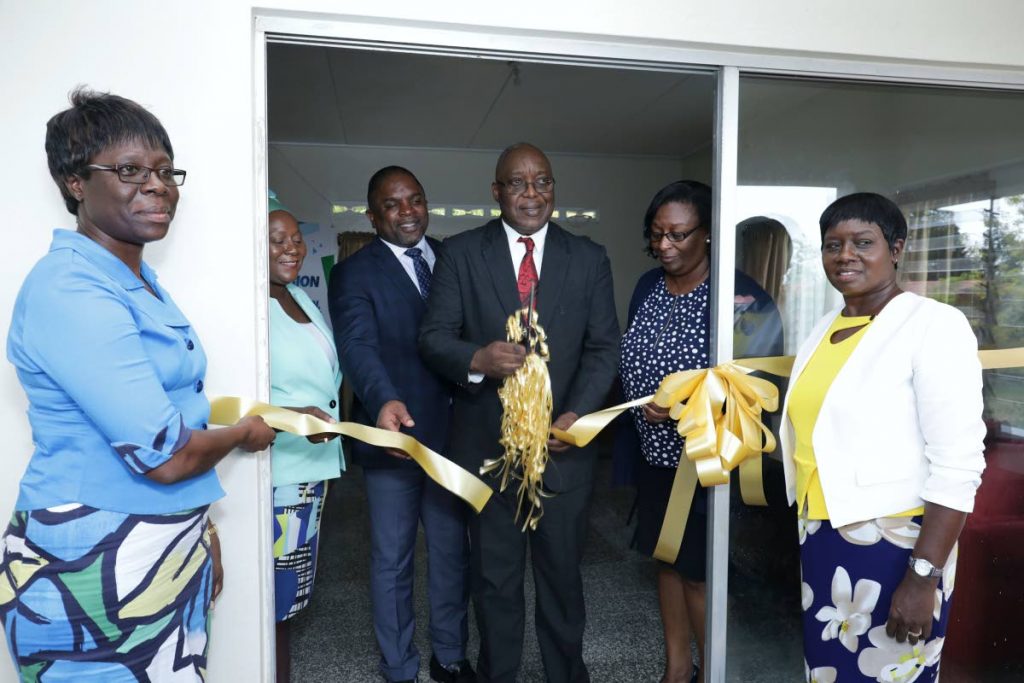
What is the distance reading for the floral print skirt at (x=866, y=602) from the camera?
A: 1707 millimetres

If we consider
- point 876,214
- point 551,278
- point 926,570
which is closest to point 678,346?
point 551,278

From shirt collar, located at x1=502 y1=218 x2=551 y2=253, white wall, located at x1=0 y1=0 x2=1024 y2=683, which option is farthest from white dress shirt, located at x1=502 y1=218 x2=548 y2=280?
white wall, located at x1=0 y1=0 x2=1024 y2=683

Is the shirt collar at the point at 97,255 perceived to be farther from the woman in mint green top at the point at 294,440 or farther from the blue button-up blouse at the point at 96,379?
the woman in mint green top at the point at 294,440

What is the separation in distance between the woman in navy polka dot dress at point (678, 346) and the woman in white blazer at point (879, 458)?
43 centimetres

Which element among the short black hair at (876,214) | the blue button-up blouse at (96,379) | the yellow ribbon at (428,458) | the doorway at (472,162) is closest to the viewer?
the blue button-up blouse at (96,379)

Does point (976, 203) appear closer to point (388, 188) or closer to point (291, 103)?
point (388, 188)

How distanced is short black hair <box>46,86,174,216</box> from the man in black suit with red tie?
1.04 m

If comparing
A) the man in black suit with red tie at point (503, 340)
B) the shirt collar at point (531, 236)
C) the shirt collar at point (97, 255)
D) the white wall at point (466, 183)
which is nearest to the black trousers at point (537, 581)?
the man in black suit with red tie at point (503, 340)

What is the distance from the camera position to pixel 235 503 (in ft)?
6.39

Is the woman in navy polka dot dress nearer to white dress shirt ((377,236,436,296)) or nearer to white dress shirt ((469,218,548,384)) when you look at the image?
white dress shirt ((469,218,548,384))

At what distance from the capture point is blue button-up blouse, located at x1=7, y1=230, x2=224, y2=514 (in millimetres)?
1288

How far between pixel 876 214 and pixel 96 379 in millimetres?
1897

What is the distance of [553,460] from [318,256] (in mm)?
5435

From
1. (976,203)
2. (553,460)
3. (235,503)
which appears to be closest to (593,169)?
(976,203)
